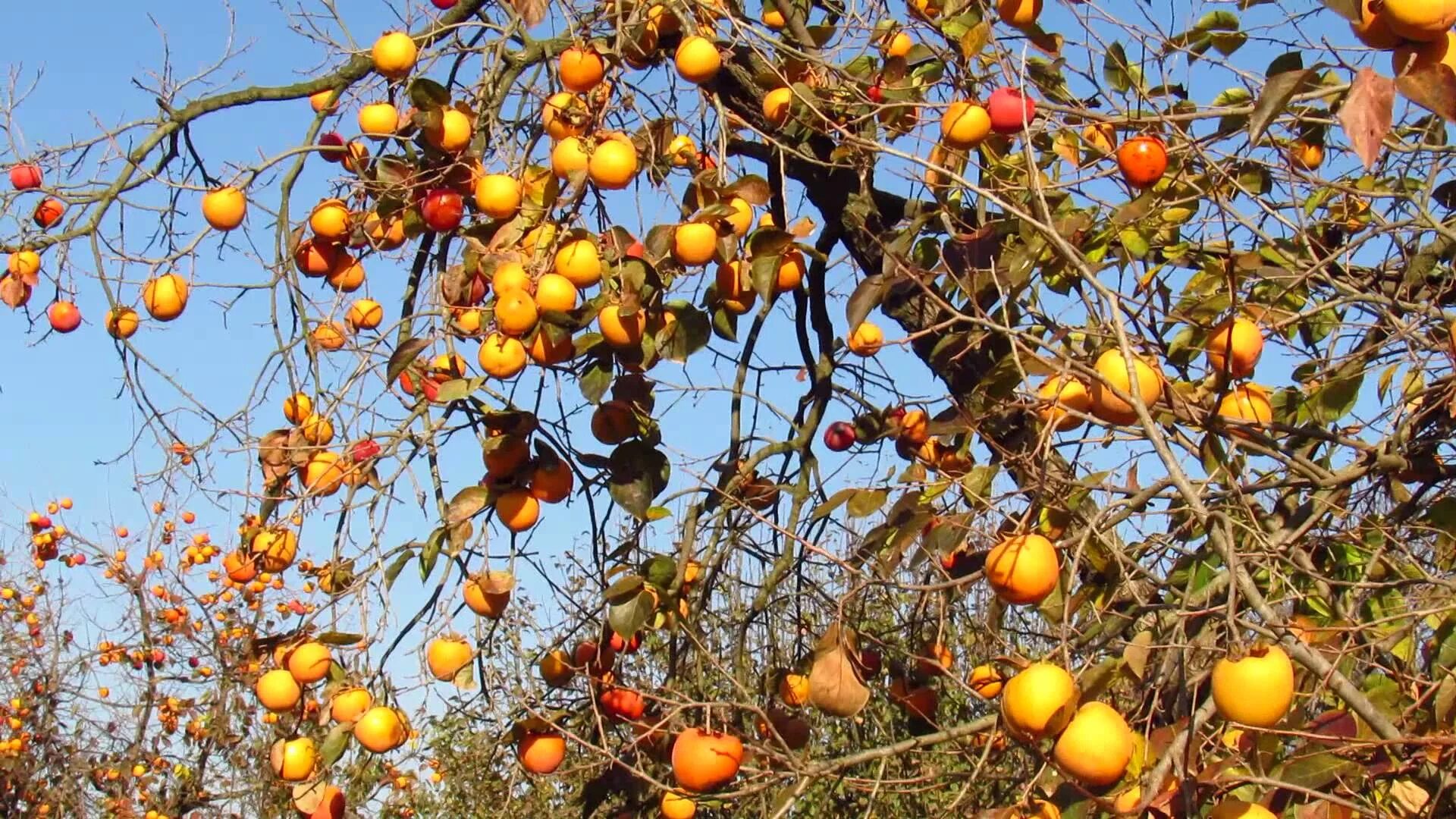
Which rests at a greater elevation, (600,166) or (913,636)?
(600,166)

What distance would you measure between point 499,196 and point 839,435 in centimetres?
86

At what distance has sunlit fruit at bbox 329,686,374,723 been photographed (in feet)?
5.79

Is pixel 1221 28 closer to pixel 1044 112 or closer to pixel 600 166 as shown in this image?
pixel 1044 112

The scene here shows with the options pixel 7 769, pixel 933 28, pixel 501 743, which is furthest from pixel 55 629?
pixel 933 28

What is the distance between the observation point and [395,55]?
2.00 meters

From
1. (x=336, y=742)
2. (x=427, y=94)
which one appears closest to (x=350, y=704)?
(x=336, y=742)

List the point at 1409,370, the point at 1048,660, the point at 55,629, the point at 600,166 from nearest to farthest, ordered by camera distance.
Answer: the point at 1048,660 < the point at 600,166 < the point at 1409,370 < the point at 55,629

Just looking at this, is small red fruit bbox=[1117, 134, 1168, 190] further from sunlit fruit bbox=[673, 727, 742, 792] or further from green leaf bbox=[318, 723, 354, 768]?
green leaf bbox=[318, 723, 354, 768]

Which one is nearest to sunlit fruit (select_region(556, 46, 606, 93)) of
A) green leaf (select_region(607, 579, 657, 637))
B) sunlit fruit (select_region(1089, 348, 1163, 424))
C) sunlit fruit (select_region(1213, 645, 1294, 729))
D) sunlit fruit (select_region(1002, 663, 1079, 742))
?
green leaf (select_region(607, 579, 657, 637))

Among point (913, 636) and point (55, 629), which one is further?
point (55, 629)

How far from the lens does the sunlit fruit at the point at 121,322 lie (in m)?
2.10

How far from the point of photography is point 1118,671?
1500 millimetres

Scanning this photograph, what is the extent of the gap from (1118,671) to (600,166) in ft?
2.95

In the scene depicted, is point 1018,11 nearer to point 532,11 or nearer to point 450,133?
point 532,11
